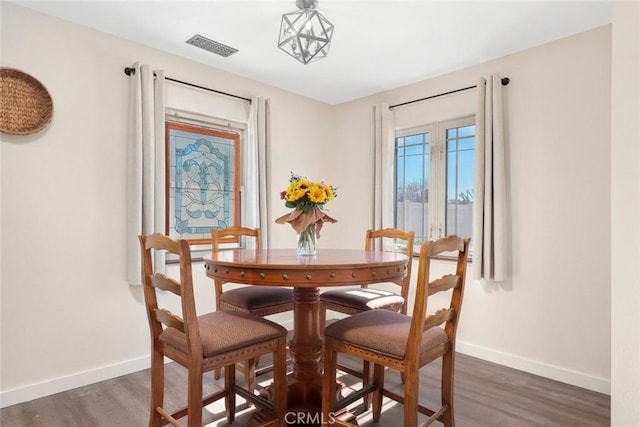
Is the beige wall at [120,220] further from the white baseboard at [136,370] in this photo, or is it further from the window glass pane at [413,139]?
the window glass pane at [413,139]

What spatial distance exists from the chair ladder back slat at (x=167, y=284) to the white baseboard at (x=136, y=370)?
138 centimetres

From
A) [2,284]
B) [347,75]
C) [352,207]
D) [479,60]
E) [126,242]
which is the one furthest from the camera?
[352,207]

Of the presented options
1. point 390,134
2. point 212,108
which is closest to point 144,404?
point 212,108

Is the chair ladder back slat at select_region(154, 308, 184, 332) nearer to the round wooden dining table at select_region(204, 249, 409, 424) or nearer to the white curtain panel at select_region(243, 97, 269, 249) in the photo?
the round wooden dining table at select_region(204, 249, 409, 424)

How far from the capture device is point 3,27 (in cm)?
215

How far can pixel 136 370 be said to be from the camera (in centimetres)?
264

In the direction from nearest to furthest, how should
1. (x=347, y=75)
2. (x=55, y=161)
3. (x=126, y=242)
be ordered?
(x=55, y=161)
(x=126, y=242)
(x=347, y=75)

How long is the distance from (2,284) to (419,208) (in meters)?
3.15

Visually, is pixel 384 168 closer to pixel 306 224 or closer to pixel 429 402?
pixel 306 224

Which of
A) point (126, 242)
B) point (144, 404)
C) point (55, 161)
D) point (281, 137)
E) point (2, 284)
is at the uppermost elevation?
point (281, 137)

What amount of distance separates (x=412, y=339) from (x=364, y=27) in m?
2.03

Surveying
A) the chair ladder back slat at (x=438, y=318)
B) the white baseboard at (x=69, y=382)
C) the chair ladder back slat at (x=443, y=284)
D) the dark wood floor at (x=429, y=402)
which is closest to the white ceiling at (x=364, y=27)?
the chair ladder back slat at (x=443, y=284)

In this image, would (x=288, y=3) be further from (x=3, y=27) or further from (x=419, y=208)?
(x=419, y=208)
